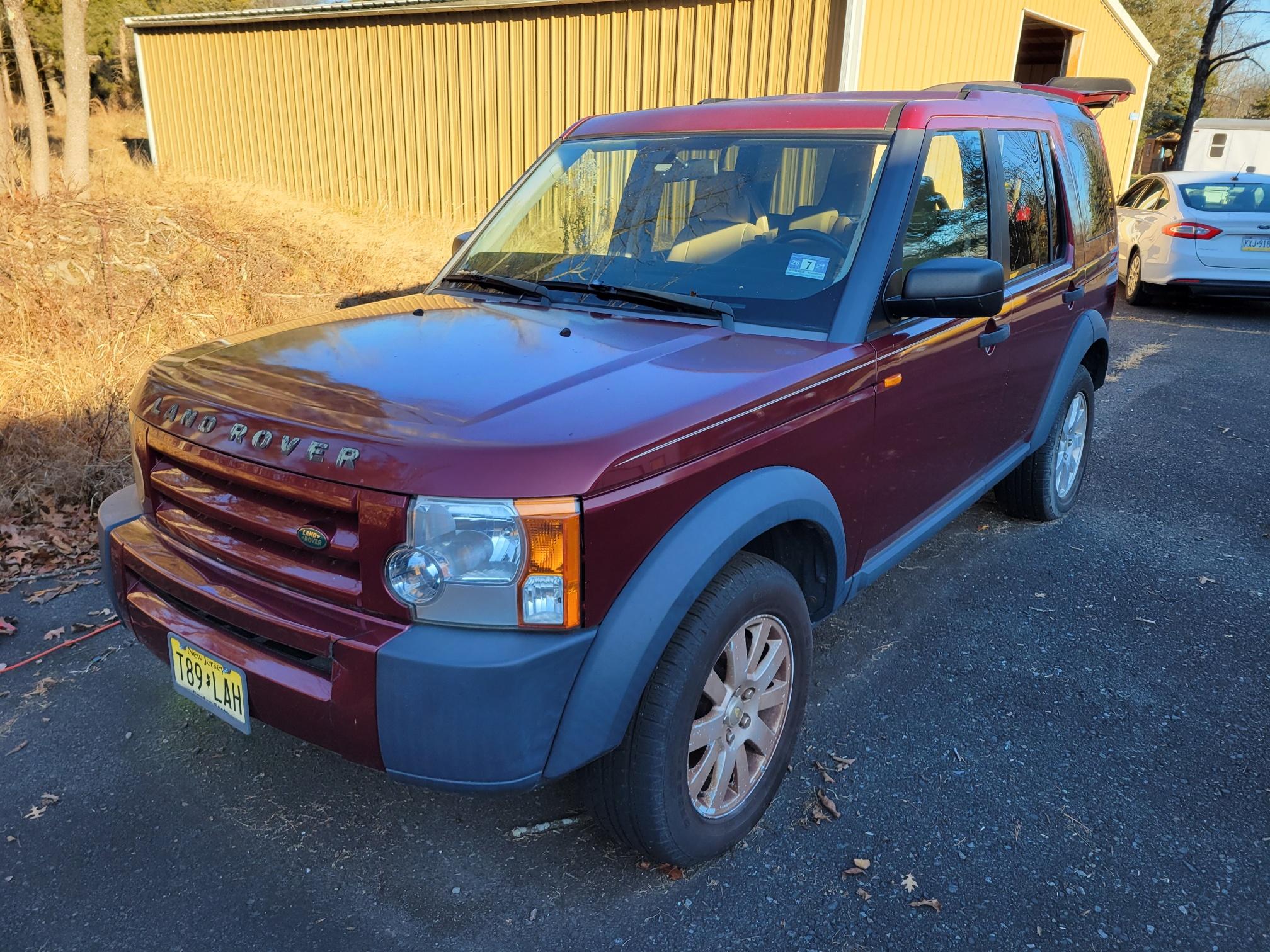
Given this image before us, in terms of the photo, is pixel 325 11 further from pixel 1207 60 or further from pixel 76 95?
pixel 1207 60

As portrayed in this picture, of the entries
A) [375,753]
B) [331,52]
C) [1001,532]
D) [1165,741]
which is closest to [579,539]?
[375,753]

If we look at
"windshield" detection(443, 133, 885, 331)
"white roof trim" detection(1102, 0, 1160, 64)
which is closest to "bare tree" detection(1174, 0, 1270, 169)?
"white roof trim" detection(1102, 0, 1160, 64)

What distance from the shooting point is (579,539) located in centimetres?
199

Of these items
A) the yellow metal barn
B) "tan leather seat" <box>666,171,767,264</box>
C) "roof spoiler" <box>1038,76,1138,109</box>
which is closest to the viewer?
"tan leather seat" <box>666,171,767,264</box>

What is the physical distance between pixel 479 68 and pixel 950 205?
1052cm

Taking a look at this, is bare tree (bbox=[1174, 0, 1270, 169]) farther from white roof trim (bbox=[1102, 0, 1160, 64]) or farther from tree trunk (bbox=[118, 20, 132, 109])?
tree trunk (bbox=[118, 20, 132, 109])

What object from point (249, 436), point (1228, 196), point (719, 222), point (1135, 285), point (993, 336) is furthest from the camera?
point (1135, 285)

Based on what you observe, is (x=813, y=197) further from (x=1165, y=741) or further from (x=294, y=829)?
(x=294, y=829)

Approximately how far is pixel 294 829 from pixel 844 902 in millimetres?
1545

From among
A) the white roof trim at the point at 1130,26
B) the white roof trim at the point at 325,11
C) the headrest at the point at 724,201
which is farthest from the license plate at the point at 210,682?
the white roof trim at the point at 1130,26

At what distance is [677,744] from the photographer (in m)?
2.26

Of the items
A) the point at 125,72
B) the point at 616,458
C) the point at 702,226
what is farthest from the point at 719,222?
the point at 125,72

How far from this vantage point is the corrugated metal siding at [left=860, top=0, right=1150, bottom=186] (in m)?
10.0

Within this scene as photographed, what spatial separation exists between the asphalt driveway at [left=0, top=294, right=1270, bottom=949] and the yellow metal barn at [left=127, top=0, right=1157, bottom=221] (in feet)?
25.4
